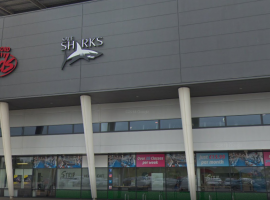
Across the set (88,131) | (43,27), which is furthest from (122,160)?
(43,27)

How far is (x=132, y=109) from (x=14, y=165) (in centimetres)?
1206

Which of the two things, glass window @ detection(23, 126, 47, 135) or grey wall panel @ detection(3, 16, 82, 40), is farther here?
glass window @ detection(23, 126, 47, 135)

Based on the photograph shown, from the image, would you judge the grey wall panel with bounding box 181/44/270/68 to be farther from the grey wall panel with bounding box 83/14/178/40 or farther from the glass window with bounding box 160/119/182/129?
the glass window with bounding box 160/119/182/129

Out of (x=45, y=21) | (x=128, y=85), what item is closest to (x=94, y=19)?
(x=45, y=21)

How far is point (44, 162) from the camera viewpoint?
24.8m

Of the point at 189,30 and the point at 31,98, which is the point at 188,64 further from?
the point at 31,98

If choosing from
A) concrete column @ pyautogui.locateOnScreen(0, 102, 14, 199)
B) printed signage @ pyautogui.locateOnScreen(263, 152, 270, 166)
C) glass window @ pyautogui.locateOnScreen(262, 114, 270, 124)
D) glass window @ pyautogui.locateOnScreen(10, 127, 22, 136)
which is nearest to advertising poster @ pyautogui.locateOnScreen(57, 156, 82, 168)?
concrete column @ pyautogui.locateOnScreen(0, 102, 14, 199)

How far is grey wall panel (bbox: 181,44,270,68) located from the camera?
17.7 metres

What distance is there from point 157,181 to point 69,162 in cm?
756

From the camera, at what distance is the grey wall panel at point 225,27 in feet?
59.2

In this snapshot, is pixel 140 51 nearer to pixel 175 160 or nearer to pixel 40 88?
pixel 40 88

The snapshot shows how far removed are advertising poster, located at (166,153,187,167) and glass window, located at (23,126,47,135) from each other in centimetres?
1076

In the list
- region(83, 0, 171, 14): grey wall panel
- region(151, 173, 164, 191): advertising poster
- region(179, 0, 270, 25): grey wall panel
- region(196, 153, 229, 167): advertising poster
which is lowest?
region(151, 173, 164, 191): advertising poster

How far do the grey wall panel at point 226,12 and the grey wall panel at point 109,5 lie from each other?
2.66 meters
